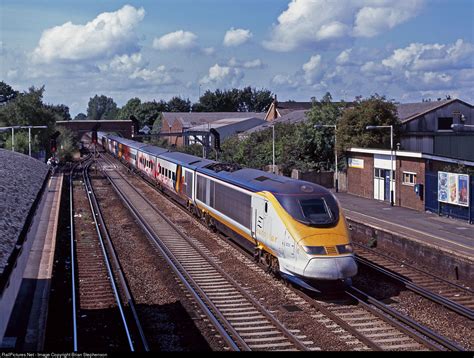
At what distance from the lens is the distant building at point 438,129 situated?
4044cm

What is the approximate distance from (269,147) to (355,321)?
37247 mm

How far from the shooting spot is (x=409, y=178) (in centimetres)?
3228

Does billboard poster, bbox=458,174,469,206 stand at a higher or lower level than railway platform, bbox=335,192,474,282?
higher

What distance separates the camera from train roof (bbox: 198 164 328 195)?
1656 cm

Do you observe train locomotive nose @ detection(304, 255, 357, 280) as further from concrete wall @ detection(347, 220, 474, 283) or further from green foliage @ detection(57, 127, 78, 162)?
green foliage @ detection(57, 127, 78, 162)

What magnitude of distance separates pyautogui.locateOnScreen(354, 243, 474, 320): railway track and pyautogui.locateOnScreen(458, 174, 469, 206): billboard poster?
312 inches

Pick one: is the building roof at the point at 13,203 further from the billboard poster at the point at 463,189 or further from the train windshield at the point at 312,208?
the billboard poster at the point at 463,189

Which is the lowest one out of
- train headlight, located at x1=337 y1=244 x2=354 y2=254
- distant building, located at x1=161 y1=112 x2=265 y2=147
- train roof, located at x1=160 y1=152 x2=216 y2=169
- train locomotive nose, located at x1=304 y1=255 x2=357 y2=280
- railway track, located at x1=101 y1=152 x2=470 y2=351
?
railway track, located at x1=101 y1=152 x2=470 y2=351

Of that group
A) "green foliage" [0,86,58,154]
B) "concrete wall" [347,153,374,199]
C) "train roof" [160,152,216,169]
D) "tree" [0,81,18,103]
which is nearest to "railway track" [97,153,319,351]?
"train roof" [160,152,216,169]

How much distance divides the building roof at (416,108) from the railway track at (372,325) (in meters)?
30.4

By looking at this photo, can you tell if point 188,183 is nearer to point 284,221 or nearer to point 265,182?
point 265,182

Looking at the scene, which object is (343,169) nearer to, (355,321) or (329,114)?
(329,114)

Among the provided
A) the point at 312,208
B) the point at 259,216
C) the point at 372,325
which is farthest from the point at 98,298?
the point at 372,325

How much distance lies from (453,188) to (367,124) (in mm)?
13363
